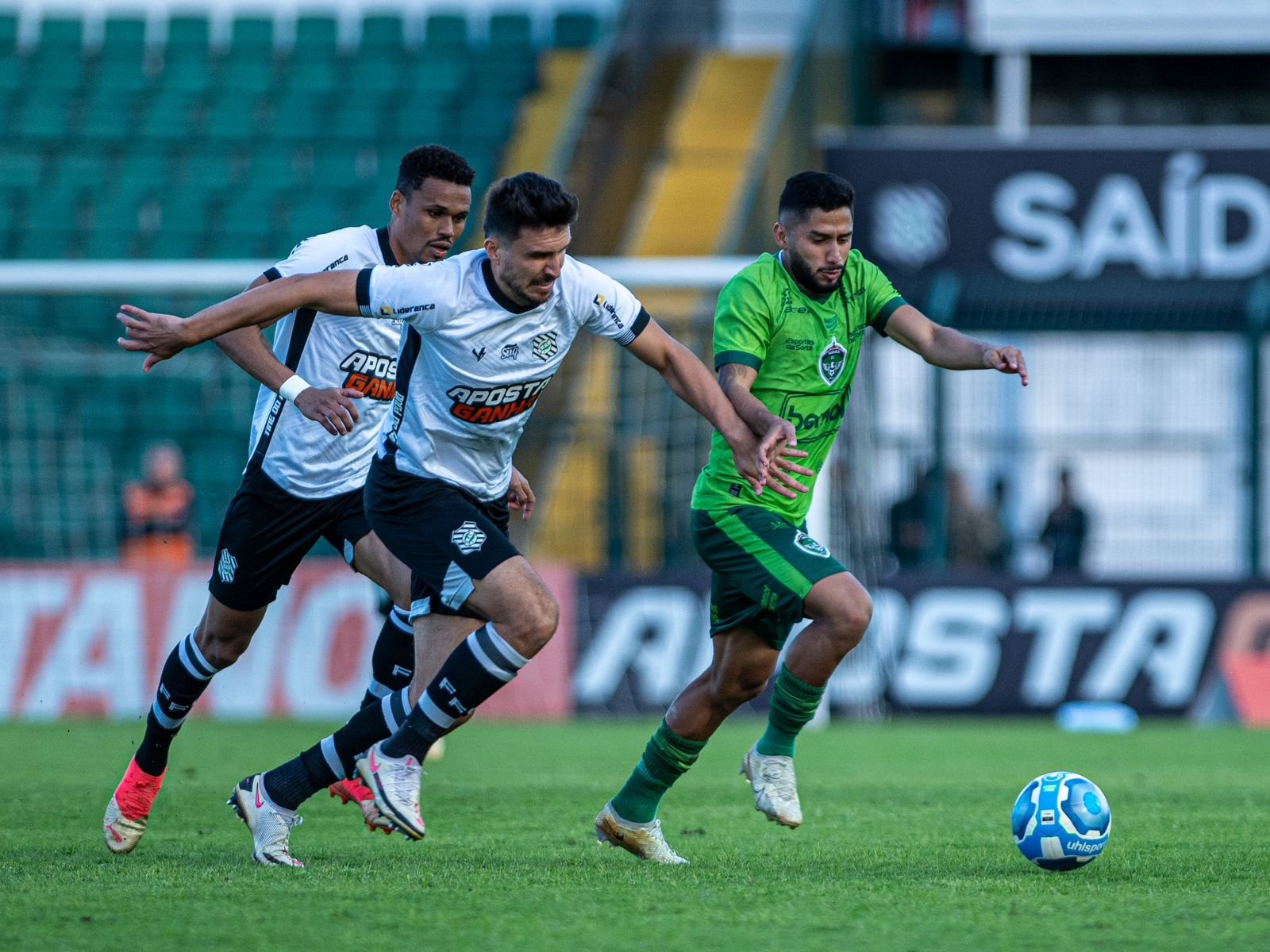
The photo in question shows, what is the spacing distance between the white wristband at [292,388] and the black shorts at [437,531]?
1.41 feet

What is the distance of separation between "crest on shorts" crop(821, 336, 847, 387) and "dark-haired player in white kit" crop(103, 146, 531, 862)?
4.05ft

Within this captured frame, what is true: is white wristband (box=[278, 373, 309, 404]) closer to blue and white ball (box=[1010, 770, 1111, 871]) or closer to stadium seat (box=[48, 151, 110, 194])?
blue and white ball (box=[1010, 770, 1111, 871])

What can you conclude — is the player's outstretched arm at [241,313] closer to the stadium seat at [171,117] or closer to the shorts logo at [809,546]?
the shorts logo at [809,546]

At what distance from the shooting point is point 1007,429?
15.5 metres

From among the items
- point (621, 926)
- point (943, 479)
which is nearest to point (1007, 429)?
point (943, 479)

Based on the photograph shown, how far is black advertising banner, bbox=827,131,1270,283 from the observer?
53.0 ft

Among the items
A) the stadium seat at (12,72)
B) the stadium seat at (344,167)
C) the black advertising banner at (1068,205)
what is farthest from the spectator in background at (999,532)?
the stadium seat at (12,72)

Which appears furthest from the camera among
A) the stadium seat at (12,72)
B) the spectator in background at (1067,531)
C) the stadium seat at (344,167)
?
the stadium seat at (12,72)

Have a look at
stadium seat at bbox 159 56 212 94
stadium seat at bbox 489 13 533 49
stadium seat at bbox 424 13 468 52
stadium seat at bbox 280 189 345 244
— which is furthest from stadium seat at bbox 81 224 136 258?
stadium seat at bbox 489 13 533 49

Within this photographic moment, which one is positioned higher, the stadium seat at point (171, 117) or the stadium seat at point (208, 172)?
the stadium seat at point (171, 117)

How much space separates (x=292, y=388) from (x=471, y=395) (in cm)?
58

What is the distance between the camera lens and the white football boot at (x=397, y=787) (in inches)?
217

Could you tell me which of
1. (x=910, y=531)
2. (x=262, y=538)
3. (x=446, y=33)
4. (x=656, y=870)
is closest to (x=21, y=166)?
(x=446, y=33)

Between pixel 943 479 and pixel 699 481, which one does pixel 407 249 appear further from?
pixel 943 479
